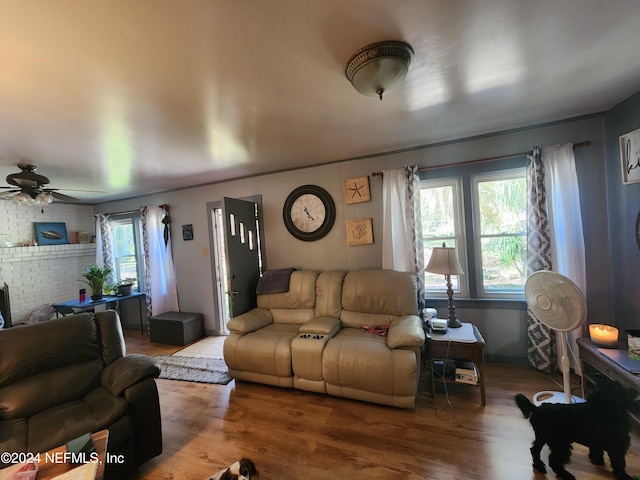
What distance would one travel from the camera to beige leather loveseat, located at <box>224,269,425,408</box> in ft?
6.91

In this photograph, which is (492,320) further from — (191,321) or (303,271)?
(191,321)

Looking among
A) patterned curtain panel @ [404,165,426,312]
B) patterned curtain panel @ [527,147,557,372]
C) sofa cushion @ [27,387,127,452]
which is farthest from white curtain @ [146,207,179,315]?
patterned curtain panel @ [527,147,557,372]

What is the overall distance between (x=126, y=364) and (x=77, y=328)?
19.6 inches

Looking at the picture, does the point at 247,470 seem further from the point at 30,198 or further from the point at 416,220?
the point at 30,198

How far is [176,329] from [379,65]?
4.20 m

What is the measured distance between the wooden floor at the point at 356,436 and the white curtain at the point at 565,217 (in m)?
1.00

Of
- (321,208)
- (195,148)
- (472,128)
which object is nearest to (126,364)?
(195,148)

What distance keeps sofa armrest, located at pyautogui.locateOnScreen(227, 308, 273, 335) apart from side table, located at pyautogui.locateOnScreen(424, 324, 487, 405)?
1762 mm

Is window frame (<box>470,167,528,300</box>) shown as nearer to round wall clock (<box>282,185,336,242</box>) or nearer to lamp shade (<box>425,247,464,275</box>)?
lamp shade (<box>425,247,464,275</box>)

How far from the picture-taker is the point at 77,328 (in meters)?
1.92

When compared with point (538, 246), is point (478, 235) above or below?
above

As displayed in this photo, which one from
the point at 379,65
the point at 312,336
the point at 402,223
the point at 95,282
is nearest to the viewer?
the point at 379,65

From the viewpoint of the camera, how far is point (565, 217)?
2400 mm

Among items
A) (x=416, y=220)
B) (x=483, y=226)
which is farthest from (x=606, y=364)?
(x=416, y=220)
